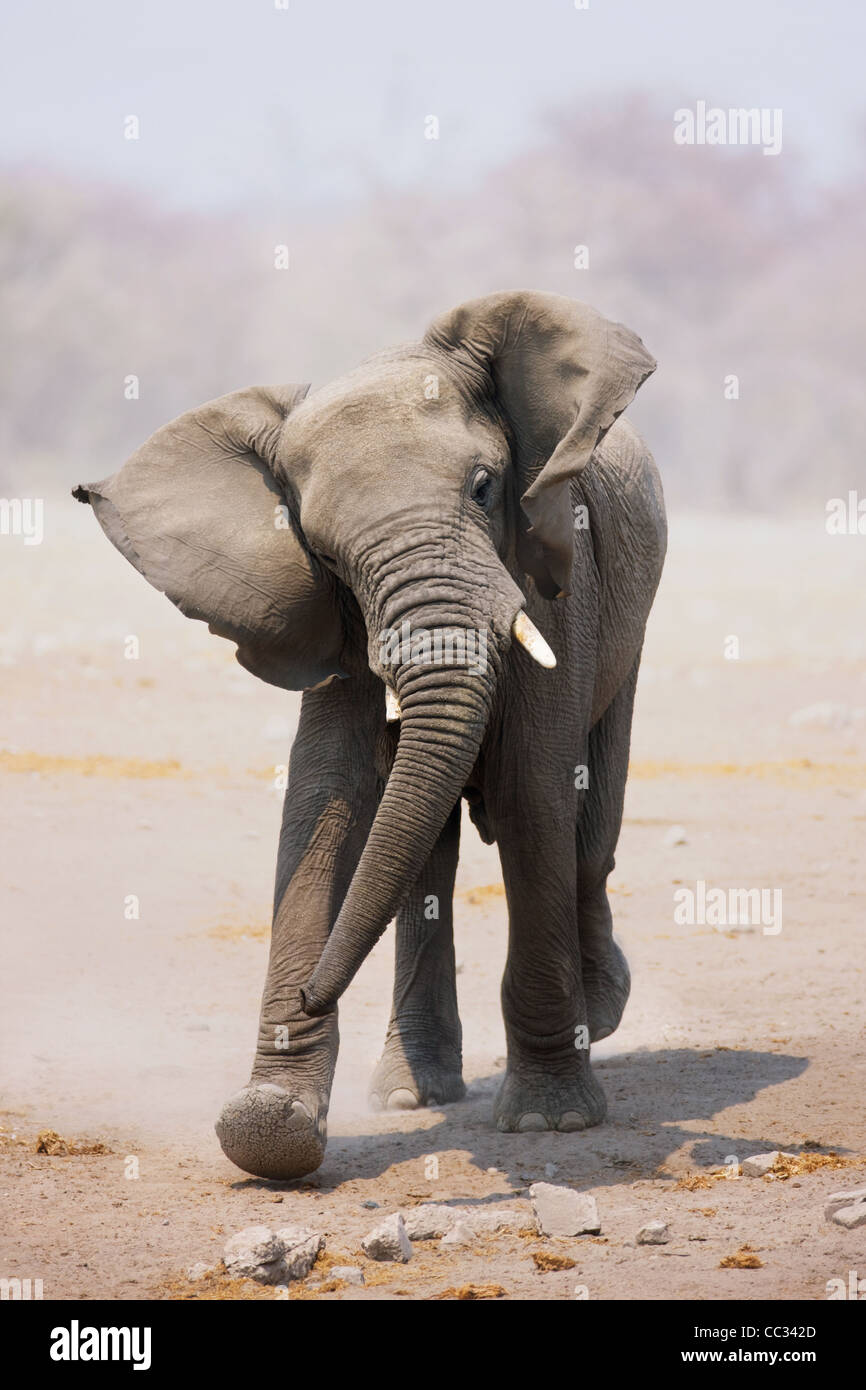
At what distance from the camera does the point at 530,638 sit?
5312mm

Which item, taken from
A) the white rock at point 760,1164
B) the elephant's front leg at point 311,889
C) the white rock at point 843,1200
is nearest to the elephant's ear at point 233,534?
the elephant's front leg at point 311,889

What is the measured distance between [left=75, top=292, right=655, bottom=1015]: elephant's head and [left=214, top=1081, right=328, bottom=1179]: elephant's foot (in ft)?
2.41

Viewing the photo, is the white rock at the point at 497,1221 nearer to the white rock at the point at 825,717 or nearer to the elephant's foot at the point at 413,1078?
the elephant's foot at the point at 413,1078

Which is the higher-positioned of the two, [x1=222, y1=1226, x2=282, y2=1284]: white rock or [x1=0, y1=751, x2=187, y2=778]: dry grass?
[x1=0, y1=751, x2=187, y2=778]: dry grass

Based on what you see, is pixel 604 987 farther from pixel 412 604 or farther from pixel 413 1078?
pixel 412 604

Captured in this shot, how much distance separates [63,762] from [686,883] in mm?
5959

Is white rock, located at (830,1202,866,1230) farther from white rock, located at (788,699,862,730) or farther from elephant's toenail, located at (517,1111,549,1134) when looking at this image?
white rock, located at (788,699,862,730)

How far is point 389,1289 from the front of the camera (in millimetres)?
4477

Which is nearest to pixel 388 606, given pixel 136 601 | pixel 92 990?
pixel 92 990

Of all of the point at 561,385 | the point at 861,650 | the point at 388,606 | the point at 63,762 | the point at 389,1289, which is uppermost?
the point at 861,650

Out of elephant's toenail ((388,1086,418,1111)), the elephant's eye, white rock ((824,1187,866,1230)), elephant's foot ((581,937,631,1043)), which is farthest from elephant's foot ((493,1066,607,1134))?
the elephant's eye

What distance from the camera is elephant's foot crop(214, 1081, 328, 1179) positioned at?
18.4ft

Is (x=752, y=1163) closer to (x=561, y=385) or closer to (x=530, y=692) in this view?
(x=530, y=692)

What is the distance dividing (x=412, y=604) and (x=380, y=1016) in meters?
4.31
